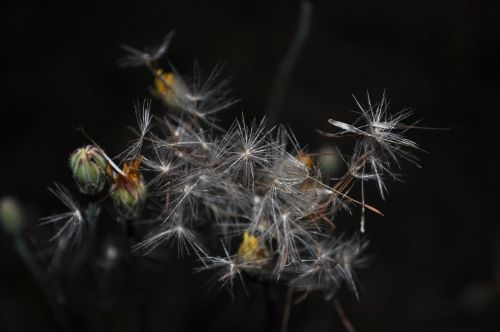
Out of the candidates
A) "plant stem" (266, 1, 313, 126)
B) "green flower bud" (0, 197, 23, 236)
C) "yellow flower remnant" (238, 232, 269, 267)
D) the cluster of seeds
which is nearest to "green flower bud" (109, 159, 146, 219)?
the cluster of seeds

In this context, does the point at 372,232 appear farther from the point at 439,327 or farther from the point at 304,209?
the point at 304,209

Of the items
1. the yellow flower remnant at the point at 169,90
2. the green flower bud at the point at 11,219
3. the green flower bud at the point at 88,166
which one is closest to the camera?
the green flower bud at the point at 88,166

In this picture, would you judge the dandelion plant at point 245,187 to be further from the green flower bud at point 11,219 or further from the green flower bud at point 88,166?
the green flower bud at point 11,219

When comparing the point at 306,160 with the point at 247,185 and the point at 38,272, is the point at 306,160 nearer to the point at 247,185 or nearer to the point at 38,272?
the point at 247,185

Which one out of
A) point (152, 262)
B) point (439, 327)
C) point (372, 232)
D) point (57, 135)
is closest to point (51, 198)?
point (57, 135)

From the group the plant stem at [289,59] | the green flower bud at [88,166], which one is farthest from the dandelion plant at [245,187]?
the plant stem at [289,59]

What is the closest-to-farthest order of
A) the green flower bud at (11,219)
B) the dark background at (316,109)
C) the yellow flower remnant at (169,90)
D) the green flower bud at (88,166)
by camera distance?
the green flower bud at (88,166), the yellow flower remnant at (169,90), the green flower bud at (11,219), the dark background at (316,109)
